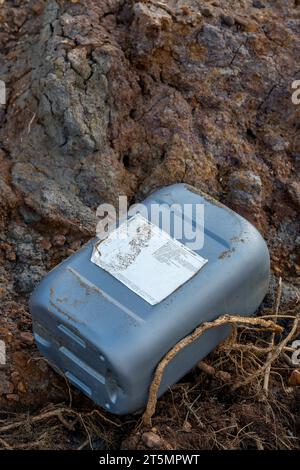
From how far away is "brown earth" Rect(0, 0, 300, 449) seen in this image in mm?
2217

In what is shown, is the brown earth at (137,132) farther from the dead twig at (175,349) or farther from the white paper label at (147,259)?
the white paper label at (147,259)

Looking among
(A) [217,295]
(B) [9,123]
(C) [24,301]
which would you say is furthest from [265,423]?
(B) [9,123]

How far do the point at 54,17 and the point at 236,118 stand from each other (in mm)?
850

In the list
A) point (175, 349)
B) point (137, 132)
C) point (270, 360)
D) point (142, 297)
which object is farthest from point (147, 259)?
point (137, 132)

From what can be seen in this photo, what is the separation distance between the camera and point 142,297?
1907 millimetres

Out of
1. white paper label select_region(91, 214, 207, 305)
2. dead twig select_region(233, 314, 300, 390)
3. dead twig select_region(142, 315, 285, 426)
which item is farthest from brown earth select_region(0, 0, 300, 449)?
white paper label select_region(91, 214, 207, 305)

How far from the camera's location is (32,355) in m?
2.18

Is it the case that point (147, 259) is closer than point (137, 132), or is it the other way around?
point (147, 259)

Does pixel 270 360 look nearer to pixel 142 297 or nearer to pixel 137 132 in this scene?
pixel 142 297

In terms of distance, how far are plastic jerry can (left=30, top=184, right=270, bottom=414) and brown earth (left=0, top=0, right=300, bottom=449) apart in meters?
0.23

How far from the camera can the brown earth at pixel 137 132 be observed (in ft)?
7.27

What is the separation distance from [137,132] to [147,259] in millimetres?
771

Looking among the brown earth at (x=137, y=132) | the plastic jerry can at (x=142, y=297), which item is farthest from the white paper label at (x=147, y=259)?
the brown earth at (x=137, y=132)

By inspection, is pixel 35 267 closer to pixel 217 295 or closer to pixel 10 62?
pixel 217 295
